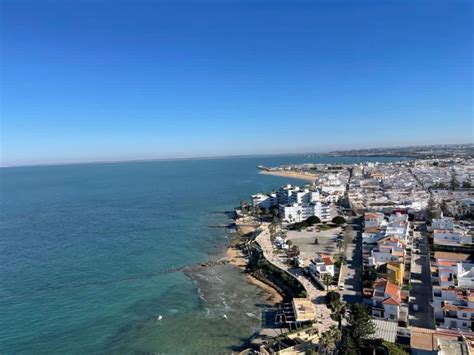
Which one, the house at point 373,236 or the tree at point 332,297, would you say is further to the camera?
the house at point 373,236

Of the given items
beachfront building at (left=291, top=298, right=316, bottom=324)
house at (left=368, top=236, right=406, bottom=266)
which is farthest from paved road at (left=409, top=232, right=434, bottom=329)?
beachfront building at (left=291, top=298, right=316, bottom=324)

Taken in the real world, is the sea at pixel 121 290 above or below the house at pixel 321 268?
below

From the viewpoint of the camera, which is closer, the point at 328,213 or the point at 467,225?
the point at 467,225

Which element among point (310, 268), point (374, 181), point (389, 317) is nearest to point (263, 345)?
point (389, 317)

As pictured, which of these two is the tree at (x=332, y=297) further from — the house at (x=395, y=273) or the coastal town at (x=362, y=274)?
the house at (x=395, y=273)

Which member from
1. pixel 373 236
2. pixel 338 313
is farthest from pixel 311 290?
pixel 373 236

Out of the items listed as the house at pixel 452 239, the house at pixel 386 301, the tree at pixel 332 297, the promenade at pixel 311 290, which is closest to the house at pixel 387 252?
the house at pixel 452 239

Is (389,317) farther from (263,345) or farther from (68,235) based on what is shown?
(68,235)
